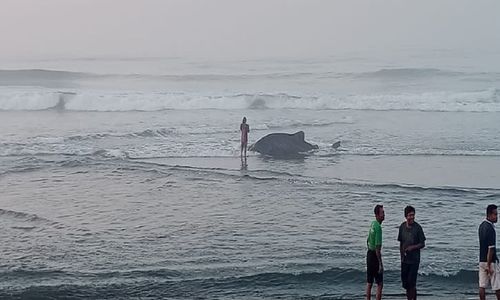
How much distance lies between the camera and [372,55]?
80.6 metres

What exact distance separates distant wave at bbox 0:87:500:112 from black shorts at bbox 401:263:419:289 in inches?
1290

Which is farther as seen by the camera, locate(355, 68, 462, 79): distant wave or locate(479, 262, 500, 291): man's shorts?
locate(355, 68, 462, 79): distant wave

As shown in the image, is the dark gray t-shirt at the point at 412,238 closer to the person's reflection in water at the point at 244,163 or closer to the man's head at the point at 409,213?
the man's head at the point at 409,213

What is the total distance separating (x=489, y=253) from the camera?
32.3 feet

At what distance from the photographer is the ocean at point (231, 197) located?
12133 mm

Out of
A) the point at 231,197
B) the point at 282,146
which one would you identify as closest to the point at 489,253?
the point at 231,197

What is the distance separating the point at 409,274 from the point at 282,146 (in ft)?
49.4

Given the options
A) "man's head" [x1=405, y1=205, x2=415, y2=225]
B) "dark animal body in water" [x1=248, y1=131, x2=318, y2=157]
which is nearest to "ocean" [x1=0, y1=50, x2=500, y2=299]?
"dark animal body in water" [x1=248, y1=131, x2=318, y2=157]

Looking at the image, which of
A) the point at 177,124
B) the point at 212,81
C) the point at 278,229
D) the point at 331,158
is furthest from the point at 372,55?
the point at 278,229

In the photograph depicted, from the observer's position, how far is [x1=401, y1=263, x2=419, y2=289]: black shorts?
1016 centimetres

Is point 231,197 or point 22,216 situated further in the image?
point 231,197

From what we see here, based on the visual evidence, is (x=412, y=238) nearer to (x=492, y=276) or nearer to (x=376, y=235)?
(x=376, y=235)

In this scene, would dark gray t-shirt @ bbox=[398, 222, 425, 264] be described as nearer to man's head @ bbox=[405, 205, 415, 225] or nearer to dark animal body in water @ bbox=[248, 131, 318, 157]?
man's head @ bbox=[405, 205, 415, 225]

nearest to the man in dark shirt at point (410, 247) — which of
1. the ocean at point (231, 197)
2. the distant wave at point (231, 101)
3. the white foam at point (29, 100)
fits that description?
the ocean at point (231, 197)
